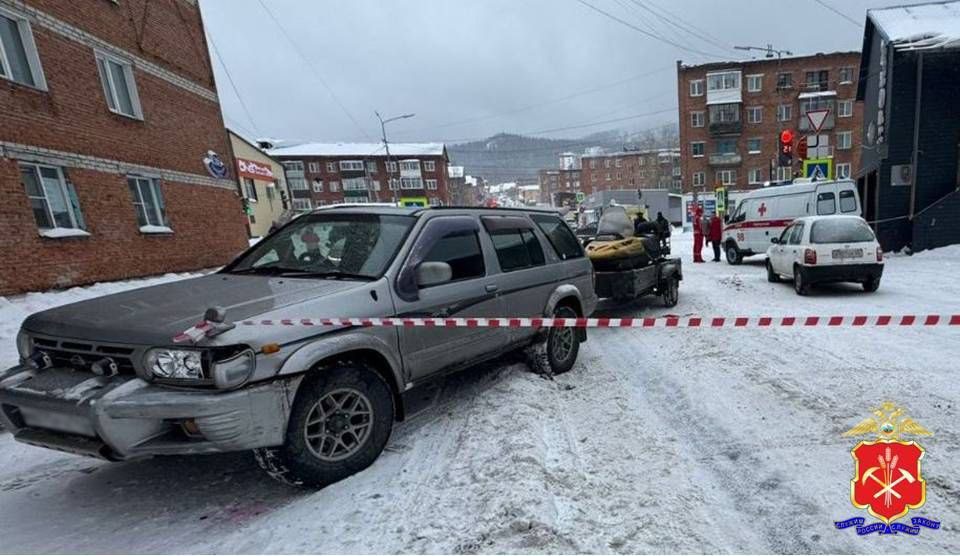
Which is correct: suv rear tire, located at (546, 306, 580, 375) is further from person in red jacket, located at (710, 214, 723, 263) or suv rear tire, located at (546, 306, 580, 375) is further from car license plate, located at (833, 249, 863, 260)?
person in red jacket, located at (710, 214, 723, 263)

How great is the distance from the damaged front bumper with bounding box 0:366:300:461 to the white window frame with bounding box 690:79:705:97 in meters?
52.2

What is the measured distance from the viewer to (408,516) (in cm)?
261

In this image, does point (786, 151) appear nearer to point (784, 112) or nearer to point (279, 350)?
point (279, 350)

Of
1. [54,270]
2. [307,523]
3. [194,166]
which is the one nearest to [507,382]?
[307,523]

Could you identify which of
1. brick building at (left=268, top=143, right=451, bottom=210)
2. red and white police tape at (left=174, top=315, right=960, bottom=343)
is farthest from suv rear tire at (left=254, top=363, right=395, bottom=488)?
brick building at (left=268, top=143, right=451, bottom=210)

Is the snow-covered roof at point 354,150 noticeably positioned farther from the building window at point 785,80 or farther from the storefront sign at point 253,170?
the building window at point 785,80

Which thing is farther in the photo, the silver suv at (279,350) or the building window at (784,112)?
the building window at (784,112)

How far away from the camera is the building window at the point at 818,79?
4362 cm

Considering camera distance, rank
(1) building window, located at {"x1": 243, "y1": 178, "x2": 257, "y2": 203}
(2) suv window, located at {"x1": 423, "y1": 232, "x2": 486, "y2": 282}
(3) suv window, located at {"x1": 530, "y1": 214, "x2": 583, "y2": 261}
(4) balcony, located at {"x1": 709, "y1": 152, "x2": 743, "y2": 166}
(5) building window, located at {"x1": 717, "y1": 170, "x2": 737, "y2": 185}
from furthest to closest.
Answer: (5) building window, located at {"x1": 717, "y1": 170, "x2": 737, "y2": 185}
(4) balcony, located at {"x1": 709, "y1": 152, "x2": 743, "y2": 166}
(1) building window, located at {"x1": 243, "y1": 178, "x2": 257, "y2": 203}
(3) suv window, located at {"x1": 530, "y1": 214, "x2": 583, "y2": 261}
(2) suv window, located at {"x1": 423, "y1": 232, "x2": 486, "y2": 282}

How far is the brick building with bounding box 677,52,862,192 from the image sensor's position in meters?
43.5

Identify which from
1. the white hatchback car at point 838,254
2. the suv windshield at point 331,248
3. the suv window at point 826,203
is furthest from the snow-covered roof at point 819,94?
the suv windshield at point 331,248

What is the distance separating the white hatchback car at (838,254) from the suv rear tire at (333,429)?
28.4 ft

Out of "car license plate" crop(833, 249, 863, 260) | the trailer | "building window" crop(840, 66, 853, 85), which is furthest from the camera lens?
"building window" crop(840, 66, 853, 85)

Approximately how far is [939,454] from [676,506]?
197 cm
